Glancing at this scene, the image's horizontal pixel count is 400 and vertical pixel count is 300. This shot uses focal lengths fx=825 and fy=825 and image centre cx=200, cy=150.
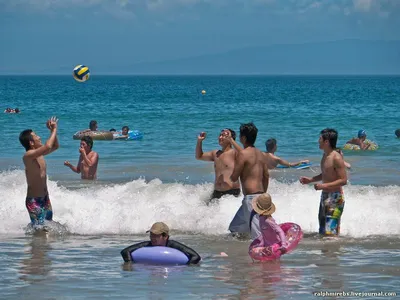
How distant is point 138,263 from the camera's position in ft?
27.8

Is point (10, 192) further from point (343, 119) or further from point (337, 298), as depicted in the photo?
point (343, 119)

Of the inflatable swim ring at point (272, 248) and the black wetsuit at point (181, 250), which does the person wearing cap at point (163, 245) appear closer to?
the black wetsuit at point (181, 250)

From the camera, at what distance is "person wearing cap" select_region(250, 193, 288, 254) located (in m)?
8.34

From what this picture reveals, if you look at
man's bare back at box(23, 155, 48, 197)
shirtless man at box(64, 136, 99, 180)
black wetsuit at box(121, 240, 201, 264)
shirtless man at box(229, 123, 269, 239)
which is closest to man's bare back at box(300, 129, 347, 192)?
shirtless man at box(229, 123, 269, 239)

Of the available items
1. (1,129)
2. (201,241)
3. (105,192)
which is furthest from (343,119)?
(201,241)

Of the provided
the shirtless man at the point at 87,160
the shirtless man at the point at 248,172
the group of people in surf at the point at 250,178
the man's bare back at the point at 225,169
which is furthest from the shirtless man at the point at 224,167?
the shirtless man at the point at 87,160

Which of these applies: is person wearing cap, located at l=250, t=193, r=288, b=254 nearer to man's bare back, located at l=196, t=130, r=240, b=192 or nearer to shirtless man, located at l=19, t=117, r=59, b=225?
man's bare back, located at l=196, t=130, r=240, b=192

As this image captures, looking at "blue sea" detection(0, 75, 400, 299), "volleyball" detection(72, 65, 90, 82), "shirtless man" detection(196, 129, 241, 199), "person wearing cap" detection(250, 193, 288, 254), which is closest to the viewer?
"blue sea" detection(0, 75, 400, 299)

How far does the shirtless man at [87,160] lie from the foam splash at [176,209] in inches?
22.5

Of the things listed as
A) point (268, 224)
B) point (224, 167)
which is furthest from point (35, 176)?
point (268, 224)

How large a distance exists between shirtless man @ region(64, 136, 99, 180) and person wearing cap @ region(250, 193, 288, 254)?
5.88 metres

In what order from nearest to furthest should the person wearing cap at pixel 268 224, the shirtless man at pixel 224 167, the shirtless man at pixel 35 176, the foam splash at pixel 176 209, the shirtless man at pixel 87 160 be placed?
the person wearing cap at pixel 268 224 < the shirtless man at pixel 35 176 < the shirtless man at pixel 224 167 < the foam splash at pixel 176 209 < the shirtless man at pixel 87 160

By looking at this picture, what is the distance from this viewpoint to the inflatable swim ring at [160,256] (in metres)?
8.36

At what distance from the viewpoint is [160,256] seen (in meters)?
8.34
